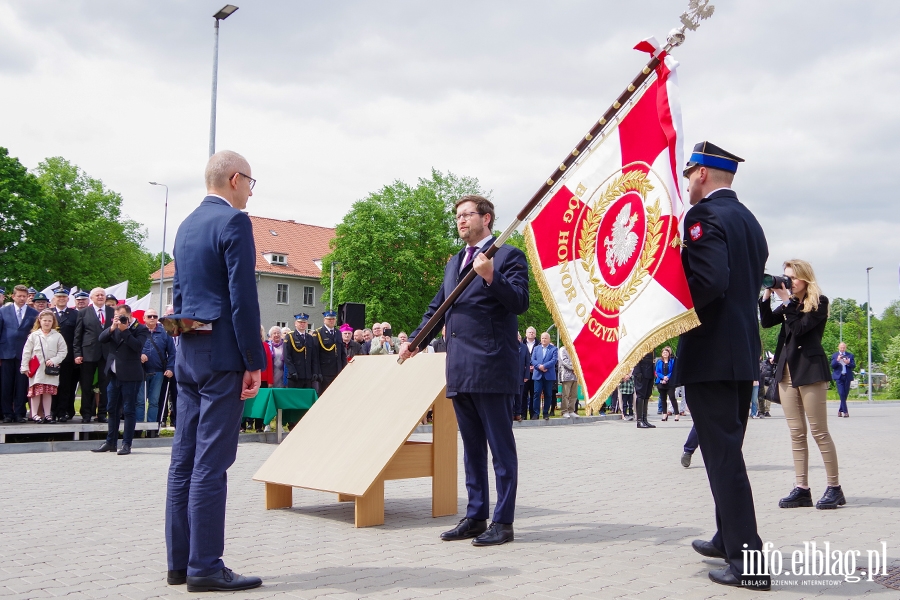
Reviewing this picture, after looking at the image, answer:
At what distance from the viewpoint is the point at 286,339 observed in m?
17.0

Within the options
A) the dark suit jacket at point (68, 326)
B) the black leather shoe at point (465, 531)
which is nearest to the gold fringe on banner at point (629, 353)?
the black leather shoe at point (465, 531)

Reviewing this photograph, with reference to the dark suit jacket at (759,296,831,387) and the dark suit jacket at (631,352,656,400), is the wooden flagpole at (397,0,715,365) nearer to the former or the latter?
the dark suit jacket at (759,296,831,387)

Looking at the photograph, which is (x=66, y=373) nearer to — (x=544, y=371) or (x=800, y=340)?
(x=544, y=371)

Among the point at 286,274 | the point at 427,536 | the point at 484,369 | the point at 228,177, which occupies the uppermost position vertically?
the point at 286,274

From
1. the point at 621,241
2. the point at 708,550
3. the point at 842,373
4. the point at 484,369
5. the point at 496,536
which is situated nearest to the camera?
the point at 708,550

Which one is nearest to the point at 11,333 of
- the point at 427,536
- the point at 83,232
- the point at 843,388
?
the point at 427,536

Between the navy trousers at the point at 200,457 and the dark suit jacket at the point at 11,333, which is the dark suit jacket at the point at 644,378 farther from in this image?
the navy trousers at the point at 200,457

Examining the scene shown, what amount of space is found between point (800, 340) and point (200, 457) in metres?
5.57

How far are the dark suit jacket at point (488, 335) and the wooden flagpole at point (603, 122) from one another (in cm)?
15

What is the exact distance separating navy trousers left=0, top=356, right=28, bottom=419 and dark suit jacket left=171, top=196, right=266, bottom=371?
1091 centimetres

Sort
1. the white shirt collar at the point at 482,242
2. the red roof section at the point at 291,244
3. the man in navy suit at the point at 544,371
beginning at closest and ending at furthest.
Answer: the white shirt collar at the point at 482,242
the man in navy suit at the point at 544,371
the red roof section at the point at 291,244

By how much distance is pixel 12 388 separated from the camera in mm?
13891

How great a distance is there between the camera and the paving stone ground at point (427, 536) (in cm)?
441

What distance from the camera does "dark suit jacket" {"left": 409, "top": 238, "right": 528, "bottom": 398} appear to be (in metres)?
5.71
